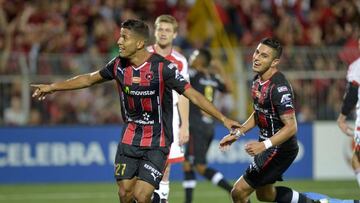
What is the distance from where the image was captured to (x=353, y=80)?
10.9m

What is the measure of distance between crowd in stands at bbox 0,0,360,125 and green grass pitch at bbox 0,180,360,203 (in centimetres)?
157

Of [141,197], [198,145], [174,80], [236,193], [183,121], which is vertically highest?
[174,80]

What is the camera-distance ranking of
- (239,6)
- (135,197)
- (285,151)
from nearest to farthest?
(135,197) → (285,151) → (239,6)

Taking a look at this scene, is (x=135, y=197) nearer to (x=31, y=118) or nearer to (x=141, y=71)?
(x=141, y=71)

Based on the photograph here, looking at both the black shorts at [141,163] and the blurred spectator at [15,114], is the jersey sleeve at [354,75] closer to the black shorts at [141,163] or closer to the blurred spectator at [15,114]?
the black shorts at [141,163]

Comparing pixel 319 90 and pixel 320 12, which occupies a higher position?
pixel 320 12

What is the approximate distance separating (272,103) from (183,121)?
178 centimetres

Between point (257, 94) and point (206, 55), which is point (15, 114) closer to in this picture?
point (206, 55)

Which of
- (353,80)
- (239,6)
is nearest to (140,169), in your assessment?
(353,80)

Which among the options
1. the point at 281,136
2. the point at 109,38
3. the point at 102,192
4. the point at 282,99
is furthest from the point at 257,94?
the point at 109,38

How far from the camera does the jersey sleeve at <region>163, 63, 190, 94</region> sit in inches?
356

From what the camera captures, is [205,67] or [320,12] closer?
[205,67]

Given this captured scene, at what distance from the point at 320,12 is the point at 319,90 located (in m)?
3.54

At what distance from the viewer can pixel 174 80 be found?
9.07 metres
